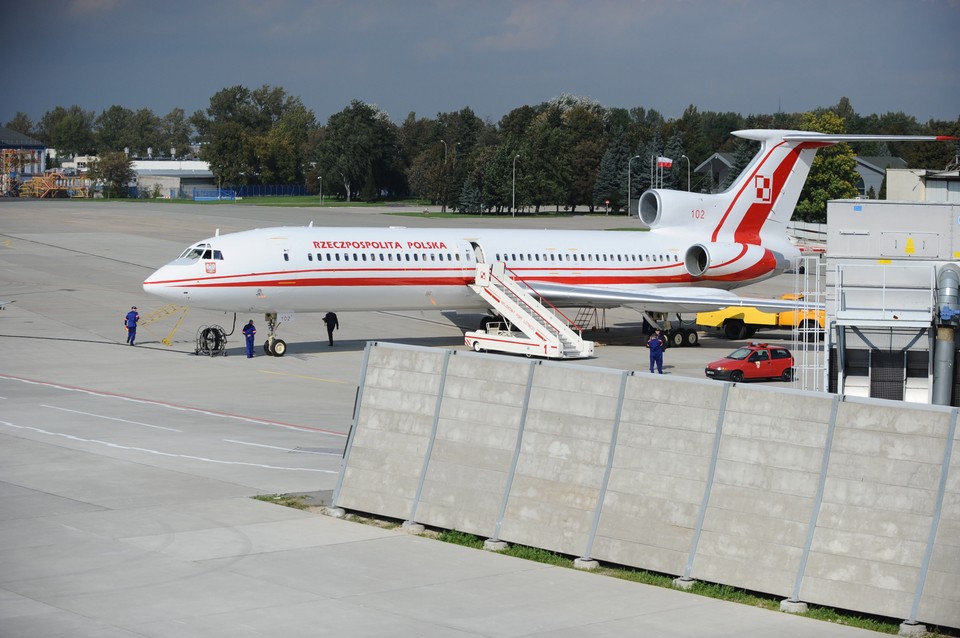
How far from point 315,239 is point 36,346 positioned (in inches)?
429

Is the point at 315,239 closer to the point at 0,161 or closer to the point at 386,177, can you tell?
Answer: the point at 386,177

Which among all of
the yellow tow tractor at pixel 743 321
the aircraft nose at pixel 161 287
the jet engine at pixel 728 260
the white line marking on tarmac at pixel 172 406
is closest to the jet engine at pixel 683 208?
the jet engine at pixel 728 260

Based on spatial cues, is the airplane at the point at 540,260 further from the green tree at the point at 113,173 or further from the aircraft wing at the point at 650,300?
the green tree at the point at 113,173

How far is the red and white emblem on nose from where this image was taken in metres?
47.3

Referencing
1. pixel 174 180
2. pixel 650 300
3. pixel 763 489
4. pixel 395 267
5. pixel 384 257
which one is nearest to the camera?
pixel 763 489

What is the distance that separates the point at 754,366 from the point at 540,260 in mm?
10865

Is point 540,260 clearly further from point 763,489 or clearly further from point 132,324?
point 763,489

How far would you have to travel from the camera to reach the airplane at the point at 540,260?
3791cm

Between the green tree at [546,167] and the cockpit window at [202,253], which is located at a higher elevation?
the green tree at [546,167]

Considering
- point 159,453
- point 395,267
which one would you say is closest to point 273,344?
point 395,267

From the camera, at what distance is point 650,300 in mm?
43750

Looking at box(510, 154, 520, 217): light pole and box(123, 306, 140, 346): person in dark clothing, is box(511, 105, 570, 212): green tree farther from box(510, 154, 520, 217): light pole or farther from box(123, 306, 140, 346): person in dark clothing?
box(123, 306, 140, 346): person in dark clothing

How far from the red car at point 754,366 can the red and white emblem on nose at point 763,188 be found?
11888 millimetres

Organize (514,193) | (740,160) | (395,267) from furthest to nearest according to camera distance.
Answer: (514,193) → (740,160) → (395,267)
